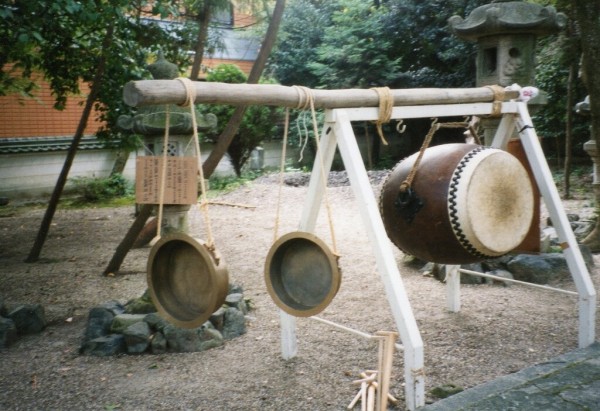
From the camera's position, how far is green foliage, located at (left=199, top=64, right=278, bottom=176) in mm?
12141

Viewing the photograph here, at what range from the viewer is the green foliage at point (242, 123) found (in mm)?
12141

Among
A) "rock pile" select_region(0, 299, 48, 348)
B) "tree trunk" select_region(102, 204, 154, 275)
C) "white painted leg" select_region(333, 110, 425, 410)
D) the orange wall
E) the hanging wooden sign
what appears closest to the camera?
"white painted leg" select_region(333, 110, 425, 410)

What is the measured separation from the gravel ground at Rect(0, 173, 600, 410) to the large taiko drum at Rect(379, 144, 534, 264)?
2.54ft

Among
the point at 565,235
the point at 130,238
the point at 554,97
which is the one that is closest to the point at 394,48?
the point at 554,97

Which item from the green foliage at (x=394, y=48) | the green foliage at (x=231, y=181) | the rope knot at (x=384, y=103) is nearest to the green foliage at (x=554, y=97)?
the green foliage at (x=394, y=48)

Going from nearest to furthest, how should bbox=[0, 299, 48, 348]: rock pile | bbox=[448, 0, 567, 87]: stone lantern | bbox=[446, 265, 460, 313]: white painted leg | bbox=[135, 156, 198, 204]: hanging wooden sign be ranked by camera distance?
bbox=[135, 156, 198, 204]: hanging wooden sign, bbox=[0, 299, 48, 348]: rock pile, bbox=[446, 265, 460, 313]: white painted leg, bbox=[448, 0, 567, 87]: stone lantern

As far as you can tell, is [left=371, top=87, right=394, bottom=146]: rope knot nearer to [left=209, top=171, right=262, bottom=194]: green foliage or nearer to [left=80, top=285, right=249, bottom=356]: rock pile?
[left=80, top=285, right=249, bottom=356]: rock pile

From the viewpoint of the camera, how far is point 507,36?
5.86m

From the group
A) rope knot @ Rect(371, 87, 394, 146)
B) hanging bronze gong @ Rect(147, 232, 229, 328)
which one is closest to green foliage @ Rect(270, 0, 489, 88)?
rope knot @ Rect(371, 87, 394, 146)

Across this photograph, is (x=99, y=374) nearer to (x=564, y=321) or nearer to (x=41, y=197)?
(x=564, y=321)

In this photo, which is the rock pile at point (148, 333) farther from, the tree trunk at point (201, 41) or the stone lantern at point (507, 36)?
the stone lantern at point (507, 36)

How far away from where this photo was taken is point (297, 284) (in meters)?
2.83

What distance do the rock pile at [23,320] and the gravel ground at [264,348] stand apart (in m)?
0.07

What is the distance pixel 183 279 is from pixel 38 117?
1119cm
